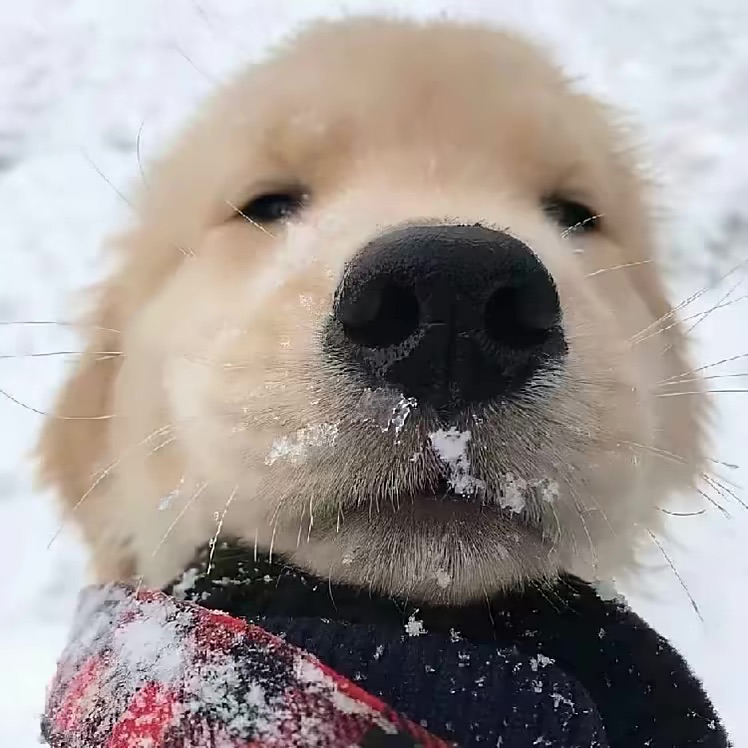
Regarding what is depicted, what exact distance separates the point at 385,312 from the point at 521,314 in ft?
0.65

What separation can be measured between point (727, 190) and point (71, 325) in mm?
4748

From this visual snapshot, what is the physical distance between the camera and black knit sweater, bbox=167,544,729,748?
158 cm

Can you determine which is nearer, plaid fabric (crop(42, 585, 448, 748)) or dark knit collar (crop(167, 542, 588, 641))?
plaid fabric (crop(42, 585, 448, 748))

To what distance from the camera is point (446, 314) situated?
4.82 ft

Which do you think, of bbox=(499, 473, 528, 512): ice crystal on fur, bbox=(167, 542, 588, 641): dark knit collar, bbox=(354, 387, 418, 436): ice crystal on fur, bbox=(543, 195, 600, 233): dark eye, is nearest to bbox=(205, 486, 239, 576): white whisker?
bbox=(167, 542, 588, 641): dark knit collar

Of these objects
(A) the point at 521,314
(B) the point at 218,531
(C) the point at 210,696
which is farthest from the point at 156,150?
(C) the point at 210,696

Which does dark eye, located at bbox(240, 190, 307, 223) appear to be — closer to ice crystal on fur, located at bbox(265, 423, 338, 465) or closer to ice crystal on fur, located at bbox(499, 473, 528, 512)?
ice crystal on fur, located at bbox(265, 423, 338, 465)

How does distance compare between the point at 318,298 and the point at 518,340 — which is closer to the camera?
the point at 518,340

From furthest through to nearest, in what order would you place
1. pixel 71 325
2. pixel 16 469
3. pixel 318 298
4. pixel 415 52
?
pixel 16 469, pixel 71 325, pixel 415 52, pixel 318 298

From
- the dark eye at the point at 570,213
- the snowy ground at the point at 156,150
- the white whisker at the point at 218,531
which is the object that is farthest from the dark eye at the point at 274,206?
the snowy ground at the point at 156,150

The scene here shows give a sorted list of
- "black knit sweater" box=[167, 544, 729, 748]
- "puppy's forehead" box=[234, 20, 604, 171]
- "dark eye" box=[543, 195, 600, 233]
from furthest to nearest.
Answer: "dark eye" box=[543, 195, 600, 233] → "puppy's forehead" box=[234, 20, 604, 171] → "black knit sweater" box=[167, 544, 729, 748]

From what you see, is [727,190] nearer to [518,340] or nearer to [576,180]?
Answer: [576,180]

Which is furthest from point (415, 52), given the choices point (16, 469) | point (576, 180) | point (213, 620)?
point (16, 469)

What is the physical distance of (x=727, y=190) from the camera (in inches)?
252
